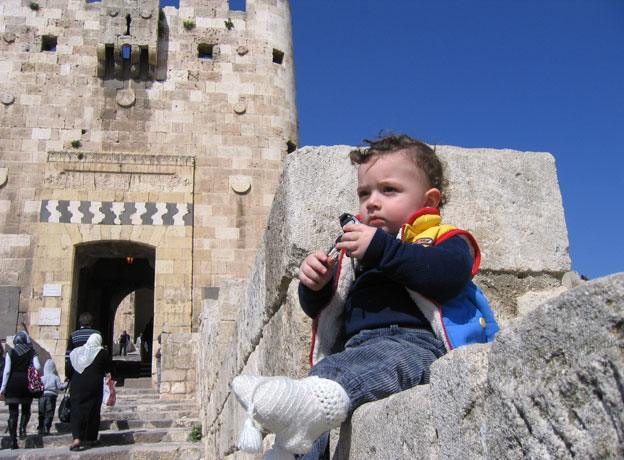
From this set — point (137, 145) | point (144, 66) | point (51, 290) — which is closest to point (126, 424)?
point (51, 290)

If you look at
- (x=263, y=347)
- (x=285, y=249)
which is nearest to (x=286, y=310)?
(x=285, y=249)

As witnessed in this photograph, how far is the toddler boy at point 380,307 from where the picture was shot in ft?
5.09

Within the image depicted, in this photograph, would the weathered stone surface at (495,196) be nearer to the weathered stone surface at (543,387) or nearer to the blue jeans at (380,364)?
the blue jeans at (380,364)

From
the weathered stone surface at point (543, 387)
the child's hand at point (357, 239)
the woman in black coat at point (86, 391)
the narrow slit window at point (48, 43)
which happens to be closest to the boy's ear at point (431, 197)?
the child's hand at point (357, 239)

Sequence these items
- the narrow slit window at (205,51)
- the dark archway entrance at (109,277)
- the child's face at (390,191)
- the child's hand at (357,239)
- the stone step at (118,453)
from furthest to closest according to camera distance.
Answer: the narrow slit window at (205,51) < the dark archway entrance at (109,277) < the stone step at (118,453) < the child's face at (390,191) < the child's hand at (357,239)

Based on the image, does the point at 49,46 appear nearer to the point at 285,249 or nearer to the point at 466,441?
the point at 285,249

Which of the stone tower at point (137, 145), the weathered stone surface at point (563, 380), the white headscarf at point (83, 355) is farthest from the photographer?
the stone tower at point (137, 145)

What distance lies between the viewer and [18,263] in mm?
12414

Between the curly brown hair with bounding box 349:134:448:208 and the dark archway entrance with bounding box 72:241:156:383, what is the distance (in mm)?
11214

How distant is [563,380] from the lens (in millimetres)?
847

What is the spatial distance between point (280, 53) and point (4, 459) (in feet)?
35.9

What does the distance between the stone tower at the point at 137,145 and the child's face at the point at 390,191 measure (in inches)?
426

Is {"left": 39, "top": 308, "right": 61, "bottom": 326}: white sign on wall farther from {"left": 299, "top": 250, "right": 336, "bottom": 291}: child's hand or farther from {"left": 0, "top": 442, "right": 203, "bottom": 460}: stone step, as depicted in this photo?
{"left": 299, "top": 250, "right": 336, "bottom": 291}: child's hand

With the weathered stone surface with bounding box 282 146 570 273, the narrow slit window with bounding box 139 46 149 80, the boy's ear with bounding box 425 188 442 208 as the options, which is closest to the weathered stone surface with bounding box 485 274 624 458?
the boy's ear with bounding box 425 188 442 208
